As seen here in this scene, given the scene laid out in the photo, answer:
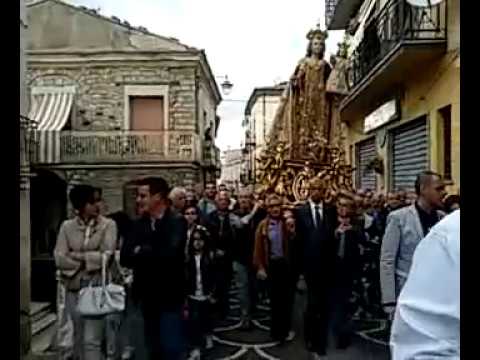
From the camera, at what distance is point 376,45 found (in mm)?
12680

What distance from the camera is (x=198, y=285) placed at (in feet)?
Answer: 17.7

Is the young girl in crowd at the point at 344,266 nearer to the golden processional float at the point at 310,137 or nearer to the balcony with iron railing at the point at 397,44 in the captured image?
the golden processional float at the point at 310,137

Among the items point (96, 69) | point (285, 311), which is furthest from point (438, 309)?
point (96, 69)

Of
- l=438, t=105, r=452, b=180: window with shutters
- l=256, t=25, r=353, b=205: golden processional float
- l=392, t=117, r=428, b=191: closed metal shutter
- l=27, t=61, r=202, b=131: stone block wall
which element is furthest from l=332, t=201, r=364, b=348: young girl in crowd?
l=27, t=61, r=202, b=131: stone block wall

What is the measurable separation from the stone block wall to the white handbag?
18.5 meters

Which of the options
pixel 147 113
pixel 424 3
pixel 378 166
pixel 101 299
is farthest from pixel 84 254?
pixel 147 113

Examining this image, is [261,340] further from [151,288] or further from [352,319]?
[151,288]

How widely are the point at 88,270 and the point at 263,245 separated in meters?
2.07

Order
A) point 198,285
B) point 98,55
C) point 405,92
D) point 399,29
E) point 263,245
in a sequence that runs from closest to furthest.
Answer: point 198,285 → point 263,245 → point 399,29 → point 405,92 → point 98,55

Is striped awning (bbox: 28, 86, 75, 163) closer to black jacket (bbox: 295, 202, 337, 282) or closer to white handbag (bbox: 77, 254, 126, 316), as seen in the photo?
black jacket (bbox: 295, 202, 337, 282)

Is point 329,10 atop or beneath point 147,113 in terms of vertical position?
atop

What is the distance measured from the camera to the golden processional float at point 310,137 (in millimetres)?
8820

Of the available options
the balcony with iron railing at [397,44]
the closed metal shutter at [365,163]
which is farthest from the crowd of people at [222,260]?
the closed metal shutter at [365,163]

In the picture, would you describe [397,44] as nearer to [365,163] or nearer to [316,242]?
[316,242]
